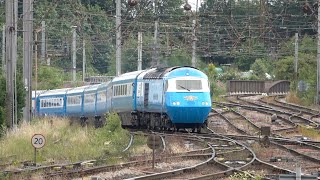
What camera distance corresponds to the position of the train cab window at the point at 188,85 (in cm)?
2850

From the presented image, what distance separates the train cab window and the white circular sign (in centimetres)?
1122

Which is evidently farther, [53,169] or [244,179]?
[53,169]

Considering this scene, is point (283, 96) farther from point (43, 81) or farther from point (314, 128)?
point (314, 128)

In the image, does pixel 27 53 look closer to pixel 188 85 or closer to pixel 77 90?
pixel 188 85

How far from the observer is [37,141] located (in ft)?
58.4

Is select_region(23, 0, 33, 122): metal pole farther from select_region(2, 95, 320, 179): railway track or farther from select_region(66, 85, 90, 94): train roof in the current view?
select_region(66, 85, 90, 94): train roof

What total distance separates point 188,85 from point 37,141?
11.6 meters

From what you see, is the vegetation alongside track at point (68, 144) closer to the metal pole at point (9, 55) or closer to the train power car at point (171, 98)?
the metal pole at point (9, 55)

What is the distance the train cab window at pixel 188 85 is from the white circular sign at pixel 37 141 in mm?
11218

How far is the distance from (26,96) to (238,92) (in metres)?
37.1

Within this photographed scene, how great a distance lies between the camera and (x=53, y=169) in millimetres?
16359

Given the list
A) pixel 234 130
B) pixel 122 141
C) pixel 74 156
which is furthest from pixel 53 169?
pixel 234 130

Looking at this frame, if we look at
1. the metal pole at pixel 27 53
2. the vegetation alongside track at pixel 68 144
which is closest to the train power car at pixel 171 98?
the vegetation alongside track at pixel 68 144

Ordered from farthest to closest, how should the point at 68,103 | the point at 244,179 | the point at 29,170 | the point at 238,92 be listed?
the point at 238,92, the point at 68,103, the point at 29,170, the point at 244,179
